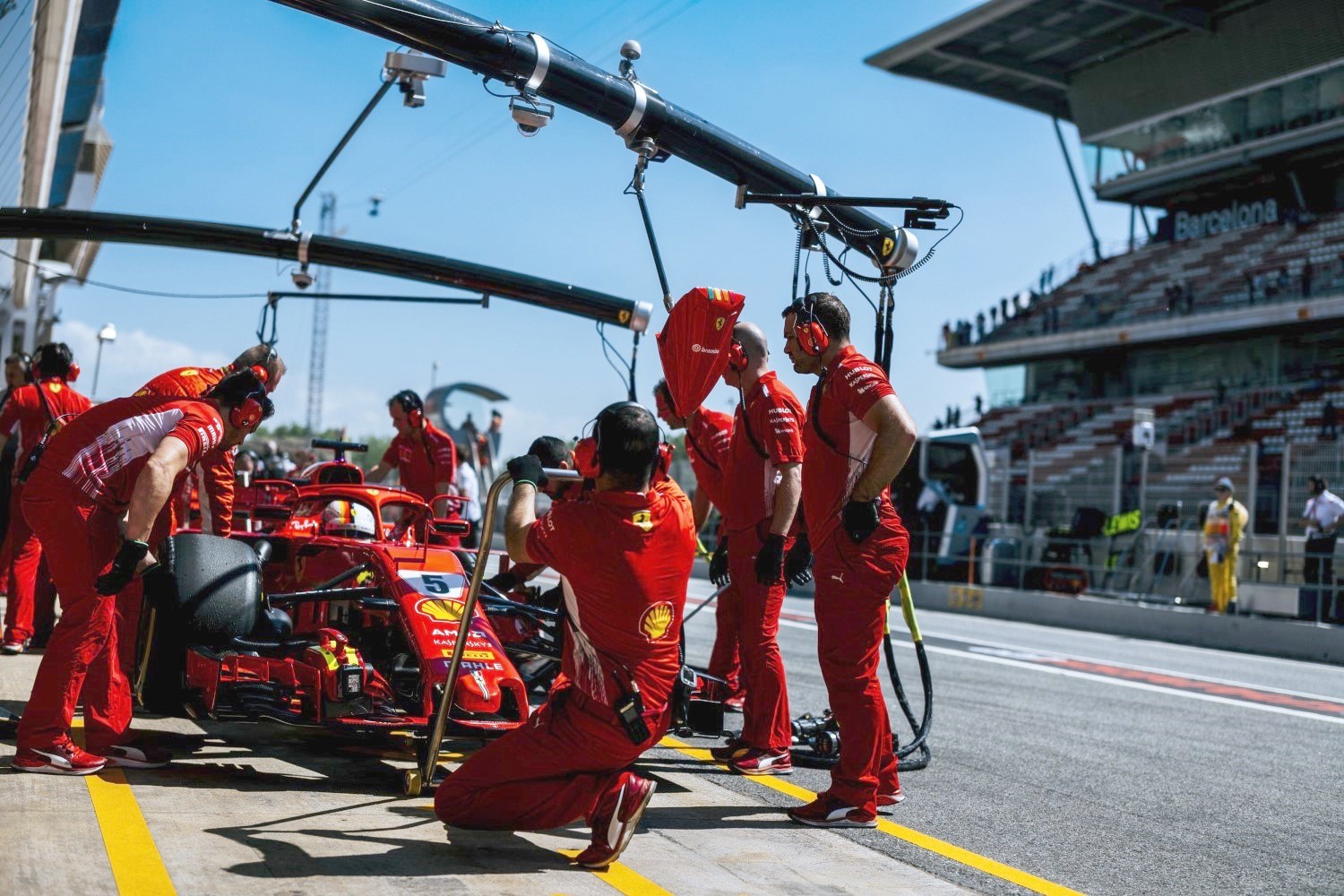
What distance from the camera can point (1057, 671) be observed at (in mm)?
11258

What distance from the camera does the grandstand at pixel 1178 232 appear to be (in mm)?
33719

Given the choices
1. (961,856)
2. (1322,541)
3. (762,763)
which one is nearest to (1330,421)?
(1322,541)

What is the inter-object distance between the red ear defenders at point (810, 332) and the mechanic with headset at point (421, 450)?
17.6ft

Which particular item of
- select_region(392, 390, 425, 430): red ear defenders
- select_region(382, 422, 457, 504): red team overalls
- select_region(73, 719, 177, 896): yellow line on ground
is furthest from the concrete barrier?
select_region(73, 719, 177, 896): yellow line on ground

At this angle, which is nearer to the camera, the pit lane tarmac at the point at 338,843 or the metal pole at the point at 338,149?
the pit lane tarmac at the point at 338,843

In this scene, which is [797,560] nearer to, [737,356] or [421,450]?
[737,356]

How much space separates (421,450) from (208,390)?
474 centimetres

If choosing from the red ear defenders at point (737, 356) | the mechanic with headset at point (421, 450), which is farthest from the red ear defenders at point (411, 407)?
the red ear defenders at point (737, 356)

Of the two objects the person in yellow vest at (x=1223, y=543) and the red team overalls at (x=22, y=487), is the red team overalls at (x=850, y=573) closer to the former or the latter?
the red team overalls at (x=22, y=487)

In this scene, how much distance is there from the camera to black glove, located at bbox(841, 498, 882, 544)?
16.6 feet

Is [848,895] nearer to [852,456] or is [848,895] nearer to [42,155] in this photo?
[852,456]

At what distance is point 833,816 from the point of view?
4.96m

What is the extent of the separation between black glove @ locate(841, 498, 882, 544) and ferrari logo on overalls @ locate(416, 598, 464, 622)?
5.53 ft

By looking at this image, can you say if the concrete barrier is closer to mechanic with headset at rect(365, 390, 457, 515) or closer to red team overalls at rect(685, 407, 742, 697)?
mechanic with headset at rect(365, 390, 457, 515)
